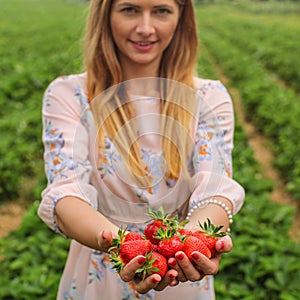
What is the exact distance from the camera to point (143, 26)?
1857 mm

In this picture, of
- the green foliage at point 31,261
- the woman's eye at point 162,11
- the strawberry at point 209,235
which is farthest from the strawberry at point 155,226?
the green foliage at point 31,261

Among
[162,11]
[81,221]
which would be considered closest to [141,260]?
[81,221]

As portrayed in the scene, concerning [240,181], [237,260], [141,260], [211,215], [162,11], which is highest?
[162,11]

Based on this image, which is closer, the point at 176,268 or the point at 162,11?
the point at 176,268

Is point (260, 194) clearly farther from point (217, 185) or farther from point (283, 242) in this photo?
point (217, 185)

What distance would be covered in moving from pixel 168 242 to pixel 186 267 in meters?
0.09

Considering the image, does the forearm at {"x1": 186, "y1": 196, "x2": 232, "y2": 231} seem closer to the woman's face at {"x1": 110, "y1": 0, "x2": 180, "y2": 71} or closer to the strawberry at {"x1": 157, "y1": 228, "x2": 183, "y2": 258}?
the strawberry at {"x1": 157, "y1": 228, "x2": 183, "y2": 258}

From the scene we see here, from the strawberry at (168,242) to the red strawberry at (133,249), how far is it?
0.04 metres

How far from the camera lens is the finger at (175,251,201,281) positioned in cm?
143

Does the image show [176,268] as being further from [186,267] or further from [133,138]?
[133,138]

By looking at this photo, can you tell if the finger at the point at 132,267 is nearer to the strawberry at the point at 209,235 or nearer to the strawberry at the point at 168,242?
the strawberry at the point at 168,242

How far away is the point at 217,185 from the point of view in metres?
1.87

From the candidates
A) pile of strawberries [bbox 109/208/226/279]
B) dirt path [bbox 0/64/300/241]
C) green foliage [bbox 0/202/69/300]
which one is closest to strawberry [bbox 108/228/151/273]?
pile of strawberries [bbox 109/208/226/279]

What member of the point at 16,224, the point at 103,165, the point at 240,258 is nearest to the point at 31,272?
the point at 16,224
